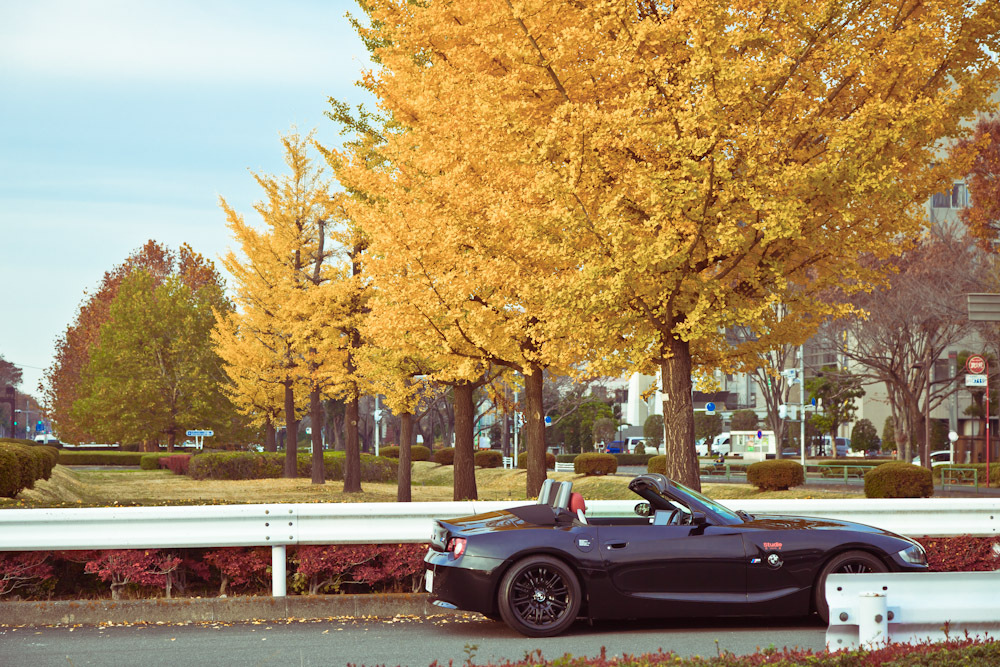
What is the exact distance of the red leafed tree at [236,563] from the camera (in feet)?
28.7

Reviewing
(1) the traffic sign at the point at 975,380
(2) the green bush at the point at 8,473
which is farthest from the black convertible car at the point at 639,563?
(1) the traffic sign at the point at 975,380

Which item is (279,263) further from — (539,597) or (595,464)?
(539,597)

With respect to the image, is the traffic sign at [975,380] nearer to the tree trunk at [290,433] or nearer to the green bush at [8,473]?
the tree trunk at [290,433]

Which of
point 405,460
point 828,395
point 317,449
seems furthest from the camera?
point 828,395

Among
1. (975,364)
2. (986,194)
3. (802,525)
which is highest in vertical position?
(986,194)

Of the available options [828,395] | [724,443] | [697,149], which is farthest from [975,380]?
[724,443]

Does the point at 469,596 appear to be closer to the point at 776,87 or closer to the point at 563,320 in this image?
the point at 563,320

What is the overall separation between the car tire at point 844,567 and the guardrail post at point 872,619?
298 cm

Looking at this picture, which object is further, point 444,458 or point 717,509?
point 444,458

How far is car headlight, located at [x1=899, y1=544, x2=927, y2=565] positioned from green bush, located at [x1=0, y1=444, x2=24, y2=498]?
1343 cm

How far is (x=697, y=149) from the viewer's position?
36.7 feet

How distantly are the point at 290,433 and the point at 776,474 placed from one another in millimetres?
17219

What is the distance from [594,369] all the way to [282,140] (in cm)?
Answer: 2090

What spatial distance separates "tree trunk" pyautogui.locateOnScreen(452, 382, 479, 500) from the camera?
21422 mm
